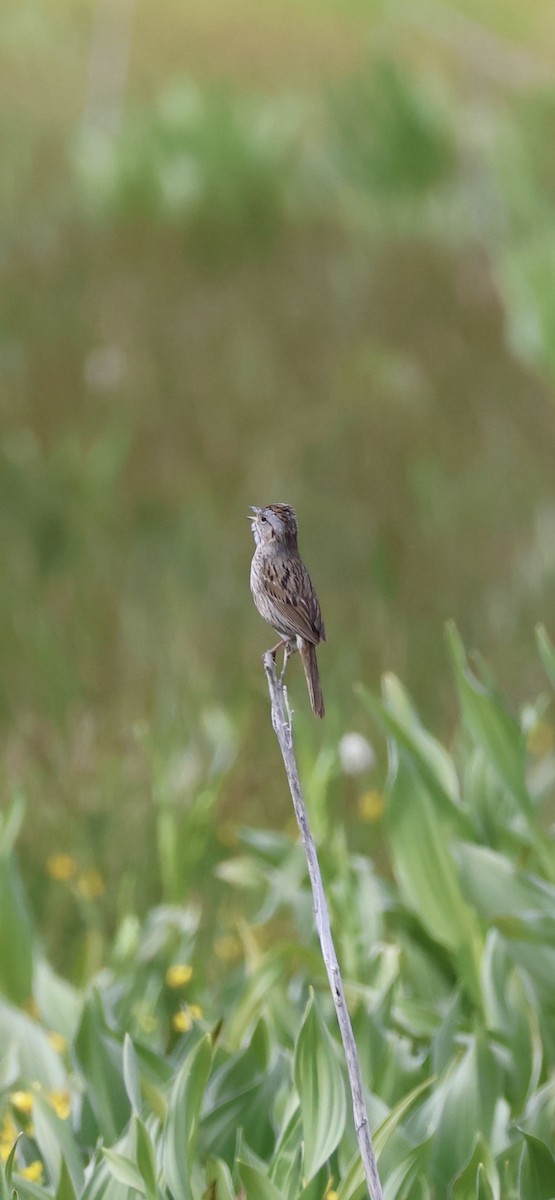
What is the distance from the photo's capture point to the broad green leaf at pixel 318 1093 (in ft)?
4.93

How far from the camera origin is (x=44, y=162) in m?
9.65

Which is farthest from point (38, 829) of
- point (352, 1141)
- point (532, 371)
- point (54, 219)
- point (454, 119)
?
point (454, 119)

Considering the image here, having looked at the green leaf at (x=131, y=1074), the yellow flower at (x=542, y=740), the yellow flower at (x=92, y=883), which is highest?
the yellow flower at (x=542, y=740)

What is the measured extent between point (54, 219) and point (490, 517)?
14.3ft

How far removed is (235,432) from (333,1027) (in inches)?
135

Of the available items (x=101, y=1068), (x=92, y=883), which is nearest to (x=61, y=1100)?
(x=101, y=1068)

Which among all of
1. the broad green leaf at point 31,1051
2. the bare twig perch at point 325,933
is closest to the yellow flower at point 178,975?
the broad green leaf at point 31,1051

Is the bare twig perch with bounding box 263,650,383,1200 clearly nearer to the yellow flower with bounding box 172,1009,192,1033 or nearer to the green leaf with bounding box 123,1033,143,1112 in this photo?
the green leaf with bounding box 123,1033,143,1112

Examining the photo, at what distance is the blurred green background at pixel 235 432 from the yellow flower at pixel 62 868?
1.0 inches

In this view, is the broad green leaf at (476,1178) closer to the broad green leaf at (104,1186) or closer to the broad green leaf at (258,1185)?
the broad green leaf at (258,1185)

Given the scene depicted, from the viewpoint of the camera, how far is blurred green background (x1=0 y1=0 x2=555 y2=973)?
3.03 meters

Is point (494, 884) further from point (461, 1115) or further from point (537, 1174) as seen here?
point (537, 1174)

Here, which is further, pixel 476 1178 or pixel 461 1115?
pixel 461 1115

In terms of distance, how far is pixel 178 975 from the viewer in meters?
2.18
